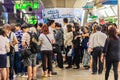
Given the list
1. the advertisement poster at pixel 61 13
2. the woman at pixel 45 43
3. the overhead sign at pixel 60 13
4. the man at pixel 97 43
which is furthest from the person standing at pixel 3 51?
the overhead sign at pixel 60 13

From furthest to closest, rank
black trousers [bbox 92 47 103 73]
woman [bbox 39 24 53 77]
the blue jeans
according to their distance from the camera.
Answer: black trousers [bbox 92 47 103 73]
the blue jeans
woman [bbox 39 24 53 77]

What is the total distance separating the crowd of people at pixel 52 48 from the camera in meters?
11.0

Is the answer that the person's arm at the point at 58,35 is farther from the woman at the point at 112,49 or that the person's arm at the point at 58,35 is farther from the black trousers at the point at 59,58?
the woman at the point at 112,49

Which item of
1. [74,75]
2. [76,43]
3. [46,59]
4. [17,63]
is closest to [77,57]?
[76,43]

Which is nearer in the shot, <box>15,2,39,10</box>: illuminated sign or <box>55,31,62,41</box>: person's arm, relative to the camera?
<box>55,31,62,41</box>: person's arm

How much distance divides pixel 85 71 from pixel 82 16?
11388mm

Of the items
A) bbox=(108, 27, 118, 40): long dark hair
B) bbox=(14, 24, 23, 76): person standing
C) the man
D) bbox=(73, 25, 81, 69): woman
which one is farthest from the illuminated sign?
bbox=(108, 27, 118, 40): long dark hair

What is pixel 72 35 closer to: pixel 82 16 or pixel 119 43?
pixel 119 43

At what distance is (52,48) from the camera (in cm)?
1402

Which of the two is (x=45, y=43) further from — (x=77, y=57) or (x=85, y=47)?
(x=77, y=57)

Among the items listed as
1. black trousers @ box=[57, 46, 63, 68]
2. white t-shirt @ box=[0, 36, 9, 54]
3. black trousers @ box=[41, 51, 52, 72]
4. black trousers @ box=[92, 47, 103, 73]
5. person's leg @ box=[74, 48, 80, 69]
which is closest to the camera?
Result: white t-shirt @ box=[0, 36, 9, 54]

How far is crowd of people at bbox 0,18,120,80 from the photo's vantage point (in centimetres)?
1100

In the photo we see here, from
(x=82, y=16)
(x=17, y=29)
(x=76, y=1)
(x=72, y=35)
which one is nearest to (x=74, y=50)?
(x=72, y=35)

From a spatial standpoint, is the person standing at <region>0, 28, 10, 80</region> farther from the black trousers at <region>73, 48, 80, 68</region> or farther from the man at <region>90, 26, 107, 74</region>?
the black trousers at <region>73, 48, 80, 68</region>
